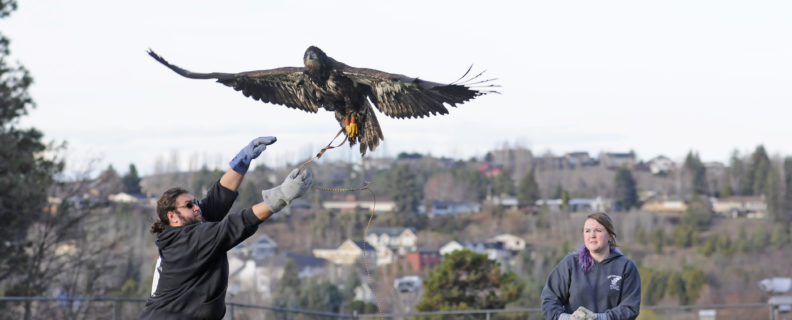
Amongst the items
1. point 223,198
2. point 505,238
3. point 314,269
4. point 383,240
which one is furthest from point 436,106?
point 505,238

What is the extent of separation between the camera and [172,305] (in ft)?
14.1

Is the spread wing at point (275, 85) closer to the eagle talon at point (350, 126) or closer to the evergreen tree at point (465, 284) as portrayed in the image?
the eagle talon at point (350, 126)

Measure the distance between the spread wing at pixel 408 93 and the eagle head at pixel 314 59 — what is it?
146mm

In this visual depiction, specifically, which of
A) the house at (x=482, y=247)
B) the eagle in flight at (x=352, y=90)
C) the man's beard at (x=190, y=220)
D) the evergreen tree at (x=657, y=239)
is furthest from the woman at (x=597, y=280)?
the evergreen tree at (x=657, y=239)

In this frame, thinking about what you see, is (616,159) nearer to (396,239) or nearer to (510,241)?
(510,241)

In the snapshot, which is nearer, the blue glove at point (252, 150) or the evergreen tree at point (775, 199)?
the blue glove at point (252, 150)

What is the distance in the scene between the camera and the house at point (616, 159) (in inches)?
4954

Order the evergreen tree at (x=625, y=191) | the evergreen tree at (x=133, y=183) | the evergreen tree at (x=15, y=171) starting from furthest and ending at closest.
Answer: the evergreen tree at (x=625, y=191) → the evergreen tree at (x=133, y=183) → the evergreen tree at (x=15, y=171)

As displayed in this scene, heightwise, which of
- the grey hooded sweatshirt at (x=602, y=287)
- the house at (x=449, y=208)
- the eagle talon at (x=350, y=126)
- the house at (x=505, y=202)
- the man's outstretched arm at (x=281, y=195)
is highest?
the house at (x=505, y=202)

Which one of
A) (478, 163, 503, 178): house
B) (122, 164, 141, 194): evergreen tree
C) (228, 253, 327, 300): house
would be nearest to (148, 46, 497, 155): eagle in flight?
(122, 164, 141, 194): evergreen tree

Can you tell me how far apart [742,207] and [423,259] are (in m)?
44.2

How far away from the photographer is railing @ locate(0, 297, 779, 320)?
10.2m

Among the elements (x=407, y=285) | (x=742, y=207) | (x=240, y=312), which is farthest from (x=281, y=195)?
(x=742, y=207)

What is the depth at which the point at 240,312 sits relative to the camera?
38.0 metres
